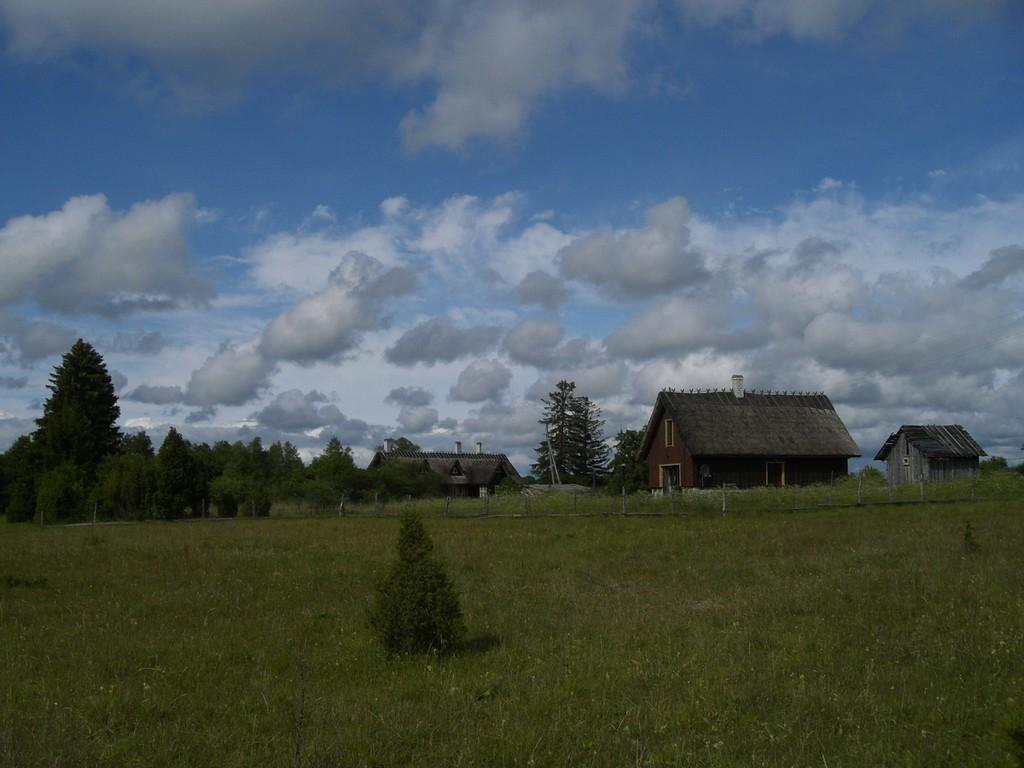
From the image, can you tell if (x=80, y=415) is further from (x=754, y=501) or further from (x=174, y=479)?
(x=754, y=501)

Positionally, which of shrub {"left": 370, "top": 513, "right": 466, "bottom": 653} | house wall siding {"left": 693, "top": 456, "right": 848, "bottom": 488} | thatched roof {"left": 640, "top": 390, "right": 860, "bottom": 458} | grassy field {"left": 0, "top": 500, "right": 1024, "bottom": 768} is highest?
thatched roof {"left": 640, "top": 390, "right": 860, "bottom": 458}

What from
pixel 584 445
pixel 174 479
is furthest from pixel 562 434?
pixel 174 479

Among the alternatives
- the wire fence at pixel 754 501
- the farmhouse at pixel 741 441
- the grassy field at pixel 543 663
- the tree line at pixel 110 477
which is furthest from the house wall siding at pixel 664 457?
the grassy field at pixel 543 663

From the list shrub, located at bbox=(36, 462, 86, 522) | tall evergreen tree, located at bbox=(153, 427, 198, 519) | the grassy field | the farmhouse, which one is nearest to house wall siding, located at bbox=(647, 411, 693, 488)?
the farmhouse

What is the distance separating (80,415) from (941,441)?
55.4 meters

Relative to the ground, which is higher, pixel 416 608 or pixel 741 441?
pixel 741 441

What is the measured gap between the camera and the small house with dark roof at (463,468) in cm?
7400

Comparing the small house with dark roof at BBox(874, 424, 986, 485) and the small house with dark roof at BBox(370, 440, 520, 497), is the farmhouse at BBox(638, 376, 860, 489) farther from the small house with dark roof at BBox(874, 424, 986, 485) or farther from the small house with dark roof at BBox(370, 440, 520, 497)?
the small house with dark roof at BBox(370, 440, 520, 497)

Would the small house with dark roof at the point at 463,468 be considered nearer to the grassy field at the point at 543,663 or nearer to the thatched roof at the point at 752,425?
the thatched roof at the point at 752,425

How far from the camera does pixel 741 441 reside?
45250 mm

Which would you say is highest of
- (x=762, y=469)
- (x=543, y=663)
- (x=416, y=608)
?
(x=762, y=469)

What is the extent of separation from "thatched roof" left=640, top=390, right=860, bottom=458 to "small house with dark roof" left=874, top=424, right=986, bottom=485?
2.56 metres

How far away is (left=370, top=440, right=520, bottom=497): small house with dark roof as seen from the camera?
243ft

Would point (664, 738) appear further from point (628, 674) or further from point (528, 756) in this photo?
point (628, 674)
